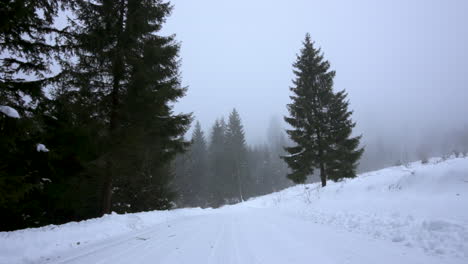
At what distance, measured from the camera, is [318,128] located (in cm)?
1532

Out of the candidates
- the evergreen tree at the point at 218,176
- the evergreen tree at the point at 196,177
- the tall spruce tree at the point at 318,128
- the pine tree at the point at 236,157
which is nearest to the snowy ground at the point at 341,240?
the tall spruce tree at the point at 318,128

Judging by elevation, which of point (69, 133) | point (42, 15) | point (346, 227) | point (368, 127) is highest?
point (368, 127)

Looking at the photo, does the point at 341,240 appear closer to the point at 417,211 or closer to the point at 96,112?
the point at 417,211

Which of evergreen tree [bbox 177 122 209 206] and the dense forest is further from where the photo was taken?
evergreen tree [bbox 177 122 209 206]

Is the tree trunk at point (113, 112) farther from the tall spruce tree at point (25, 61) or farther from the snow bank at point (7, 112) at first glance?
the snow bank at point (7, 112)

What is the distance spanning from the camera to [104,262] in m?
3.61

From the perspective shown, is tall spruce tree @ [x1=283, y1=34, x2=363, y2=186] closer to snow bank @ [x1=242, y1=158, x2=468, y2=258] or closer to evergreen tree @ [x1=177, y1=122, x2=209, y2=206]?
snow bank @ [x1=242, y1=158, x2=468, y2=258]

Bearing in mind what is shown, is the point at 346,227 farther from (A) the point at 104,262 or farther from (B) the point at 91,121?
(B) the point at 91,121

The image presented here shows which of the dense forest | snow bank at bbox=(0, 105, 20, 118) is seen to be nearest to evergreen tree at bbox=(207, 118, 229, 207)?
the dense forest

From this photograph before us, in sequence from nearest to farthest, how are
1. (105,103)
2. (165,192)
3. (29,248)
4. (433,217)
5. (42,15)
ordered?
(433,217)
(29,248)
(42,15)
(105,103)
(165,192)

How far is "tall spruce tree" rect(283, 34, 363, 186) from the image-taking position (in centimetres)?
1529

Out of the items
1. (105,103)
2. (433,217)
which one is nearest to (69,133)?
(105,103)

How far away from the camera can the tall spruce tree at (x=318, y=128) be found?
15289mm

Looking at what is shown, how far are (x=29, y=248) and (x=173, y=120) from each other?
725 cm
